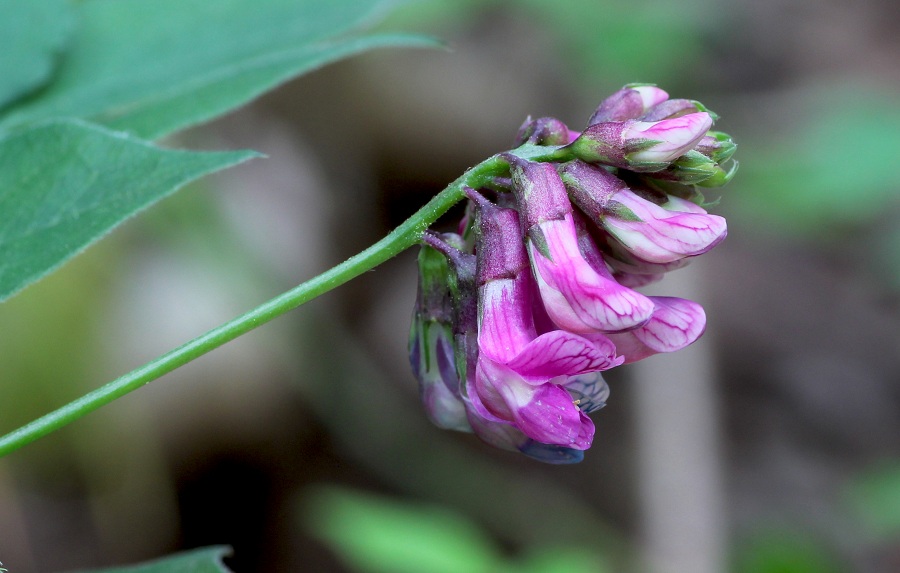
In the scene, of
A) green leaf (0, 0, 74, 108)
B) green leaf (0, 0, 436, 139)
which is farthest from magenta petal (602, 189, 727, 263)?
green leaf (0, 0, 74, 108)

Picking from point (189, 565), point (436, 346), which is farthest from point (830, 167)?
point (189, 565)

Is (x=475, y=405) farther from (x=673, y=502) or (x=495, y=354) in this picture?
(x=673, y=502)

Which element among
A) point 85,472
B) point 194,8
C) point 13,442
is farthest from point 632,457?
point 13,442

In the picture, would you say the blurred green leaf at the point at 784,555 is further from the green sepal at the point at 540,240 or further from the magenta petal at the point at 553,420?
the green sepal at the point at 540,240

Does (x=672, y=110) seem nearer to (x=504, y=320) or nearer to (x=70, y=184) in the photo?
(x=504, y=320)

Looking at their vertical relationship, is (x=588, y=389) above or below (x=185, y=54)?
below

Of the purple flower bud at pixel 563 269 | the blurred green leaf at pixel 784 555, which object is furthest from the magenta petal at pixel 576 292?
the blurred green leaf at pixel 784 555
